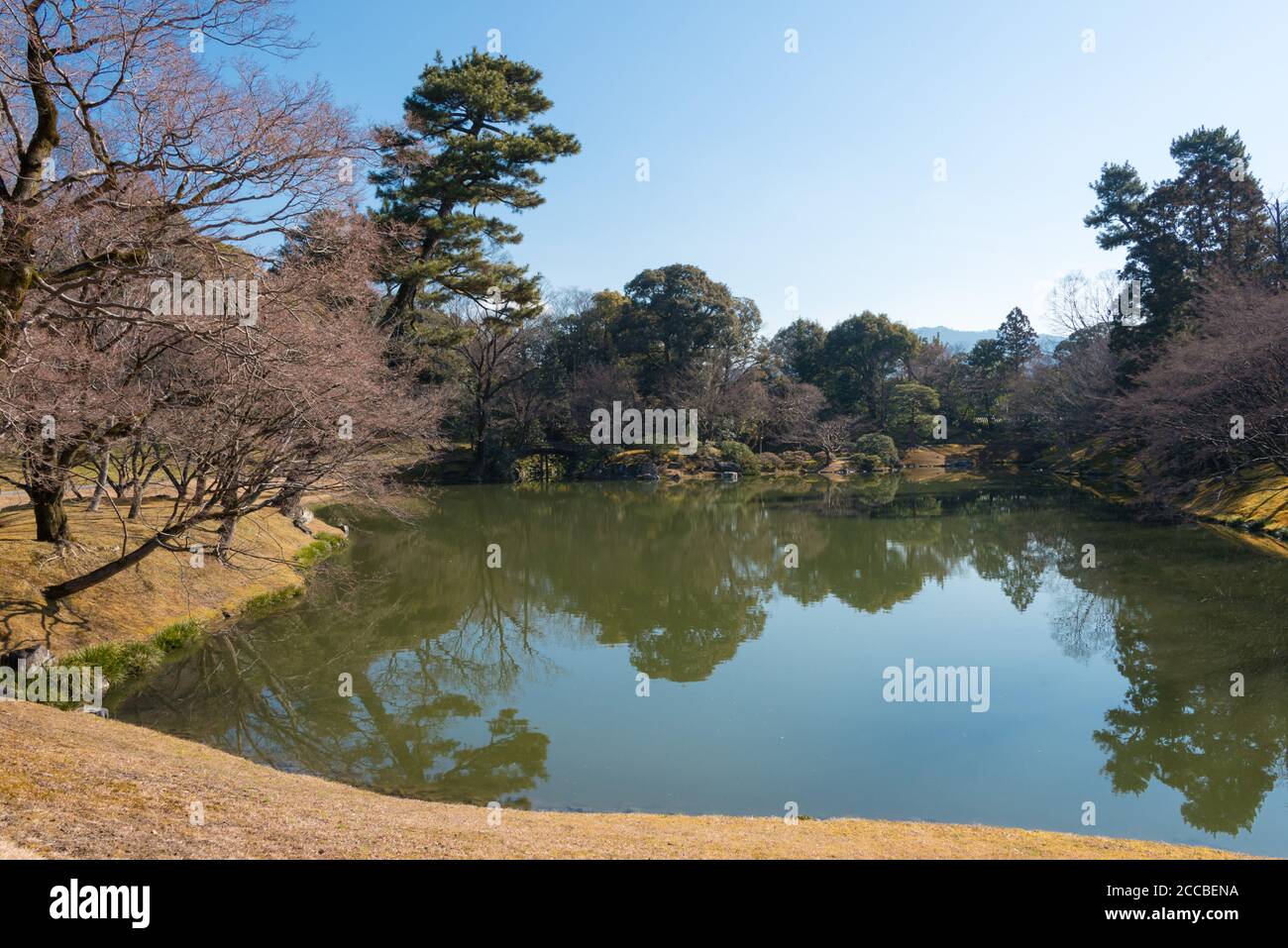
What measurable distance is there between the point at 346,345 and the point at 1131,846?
11785 millimetres

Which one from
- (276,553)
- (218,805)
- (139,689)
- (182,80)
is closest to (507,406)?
(276,553)

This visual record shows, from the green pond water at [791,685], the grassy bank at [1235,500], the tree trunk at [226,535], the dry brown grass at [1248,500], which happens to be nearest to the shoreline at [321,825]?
the green pond water at [791,685]

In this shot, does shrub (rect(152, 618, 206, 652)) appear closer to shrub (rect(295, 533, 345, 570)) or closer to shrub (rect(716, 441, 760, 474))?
shrub (rect(295, 533, 345, 570))

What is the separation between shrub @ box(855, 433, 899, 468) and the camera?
3997 centimetres

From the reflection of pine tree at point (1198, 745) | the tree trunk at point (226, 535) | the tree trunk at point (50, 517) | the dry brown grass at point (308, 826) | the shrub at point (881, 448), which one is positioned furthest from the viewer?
the shrub at point (881, 448)

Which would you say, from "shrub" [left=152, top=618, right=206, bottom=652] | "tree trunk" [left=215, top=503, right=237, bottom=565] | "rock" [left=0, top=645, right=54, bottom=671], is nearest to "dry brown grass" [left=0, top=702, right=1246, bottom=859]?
"rock" [left=0, top=645, right=54, bottom=671]

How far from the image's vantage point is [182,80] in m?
6.81

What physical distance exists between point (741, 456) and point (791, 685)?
28.9 meters

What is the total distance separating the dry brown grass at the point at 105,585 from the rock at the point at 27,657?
0.57 m

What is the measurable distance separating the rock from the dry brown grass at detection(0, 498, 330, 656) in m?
0.57

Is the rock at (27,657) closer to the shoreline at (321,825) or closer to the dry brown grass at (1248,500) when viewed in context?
the shoreline at (321,825)

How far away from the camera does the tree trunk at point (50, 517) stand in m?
10.7

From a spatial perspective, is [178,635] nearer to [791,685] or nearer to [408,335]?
[791,685]

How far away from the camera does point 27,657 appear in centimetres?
858
